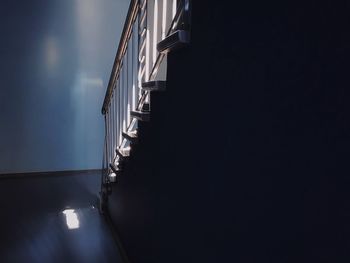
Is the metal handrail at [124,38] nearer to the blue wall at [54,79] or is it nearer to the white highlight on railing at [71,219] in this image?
the white highlight on railing at [71,219]

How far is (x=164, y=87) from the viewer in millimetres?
1218

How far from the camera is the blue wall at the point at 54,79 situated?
11.9 ft

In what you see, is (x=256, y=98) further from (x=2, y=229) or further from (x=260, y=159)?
(x=2, y=229)

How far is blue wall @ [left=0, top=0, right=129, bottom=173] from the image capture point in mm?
3617

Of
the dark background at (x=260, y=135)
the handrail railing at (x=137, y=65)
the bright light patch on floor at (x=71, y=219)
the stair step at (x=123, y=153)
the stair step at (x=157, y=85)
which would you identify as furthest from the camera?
the bright light patch on floor at (x=71, y=219)

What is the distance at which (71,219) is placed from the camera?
8.64 feet

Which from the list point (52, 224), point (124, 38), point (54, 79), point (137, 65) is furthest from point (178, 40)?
point (54, 79)

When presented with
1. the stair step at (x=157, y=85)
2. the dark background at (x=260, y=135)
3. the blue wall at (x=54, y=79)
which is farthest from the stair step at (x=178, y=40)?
the blue wall at (x=54, y=79)

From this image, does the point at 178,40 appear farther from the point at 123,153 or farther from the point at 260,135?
the point at 123,153

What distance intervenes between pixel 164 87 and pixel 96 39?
10.3 feet

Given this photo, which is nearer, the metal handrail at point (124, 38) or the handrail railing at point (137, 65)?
the handrail railing at point (137, 65)

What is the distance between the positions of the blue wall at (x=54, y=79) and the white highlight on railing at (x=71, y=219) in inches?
54.3

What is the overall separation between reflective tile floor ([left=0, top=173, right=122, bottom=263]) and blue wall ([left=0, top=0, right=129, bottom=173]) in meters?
0.47

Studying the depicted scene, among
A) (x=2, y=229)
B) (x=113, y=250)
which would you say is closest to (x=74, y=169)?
(x=2, y=229)
